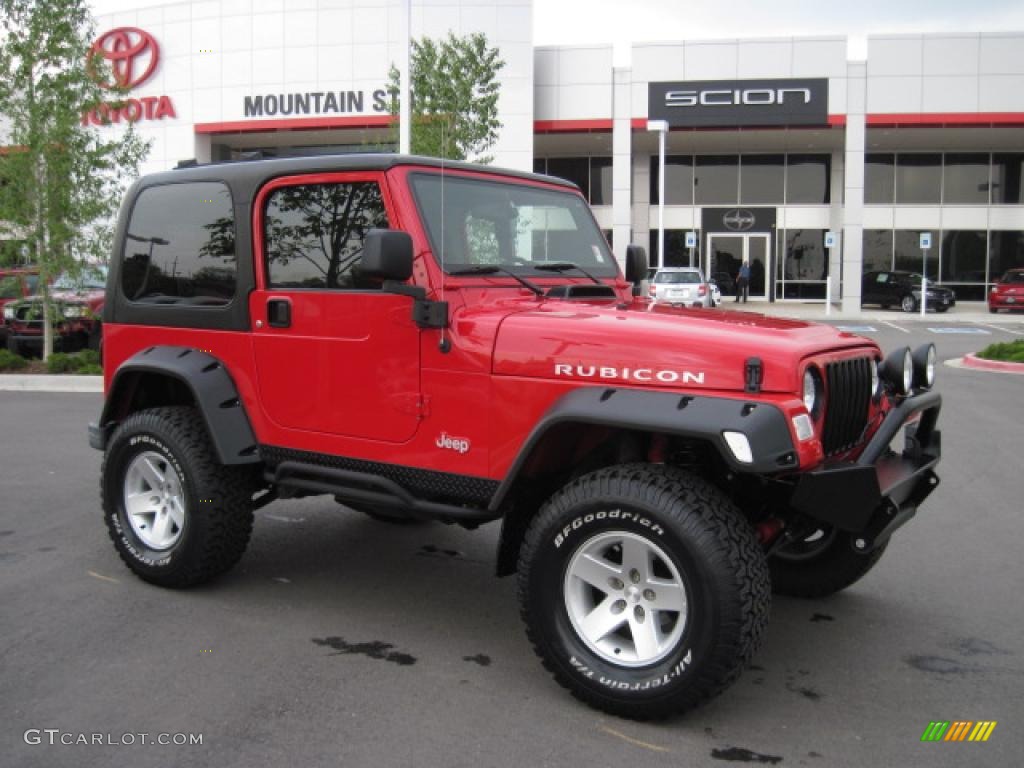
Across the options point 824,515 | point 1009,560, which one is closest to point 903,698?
point 824,515

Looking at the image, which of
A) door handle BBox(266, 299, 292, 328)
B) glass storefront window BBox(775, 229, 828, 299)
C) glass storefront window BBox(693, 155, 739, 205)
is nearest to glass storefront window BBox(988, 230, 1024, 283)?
glass storefront window BBox(775, 229, 828, 299)

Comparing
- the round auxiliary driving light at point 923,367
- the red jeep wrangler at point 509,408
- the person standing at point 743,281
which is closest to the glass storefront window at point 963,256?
the person standing at point 743,281

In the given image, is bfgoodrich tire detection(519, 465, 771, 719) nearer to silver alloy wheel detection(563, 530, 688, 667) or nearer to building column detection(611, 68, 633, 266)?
silver alloy wheel detection(563, 530, 688, 667)

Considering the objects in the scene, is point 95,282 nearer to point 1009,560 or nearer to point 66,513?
point 66,513

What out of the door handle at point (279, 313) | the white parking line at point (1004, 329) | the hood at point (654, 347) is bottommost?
the white parking line at point (1004, 329)

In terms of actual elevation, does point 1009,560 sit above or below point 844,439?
below

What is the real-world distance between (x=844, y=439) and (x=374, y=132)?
30.0 metres

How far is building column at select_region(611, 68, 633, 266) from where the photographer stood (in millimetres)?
33250

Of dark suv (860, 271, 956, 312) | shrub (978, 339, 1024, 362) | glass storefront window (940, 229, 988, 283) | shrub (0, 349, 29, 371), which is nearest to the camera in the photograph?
shrub (0, 349, 29, 371)

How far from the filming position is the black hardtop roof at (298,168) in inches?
167

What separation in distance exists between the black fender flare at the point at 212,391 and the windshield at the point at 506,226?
1.38m

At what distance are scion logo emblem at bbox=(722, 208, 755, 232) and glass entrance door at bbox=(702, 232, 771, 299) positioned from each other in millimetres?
323

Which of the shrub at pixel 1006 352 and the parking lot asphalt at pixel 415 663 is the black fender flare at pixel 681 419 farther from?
the shrub at pixel 1006 352

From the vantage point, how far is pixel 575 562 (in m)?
3.56
